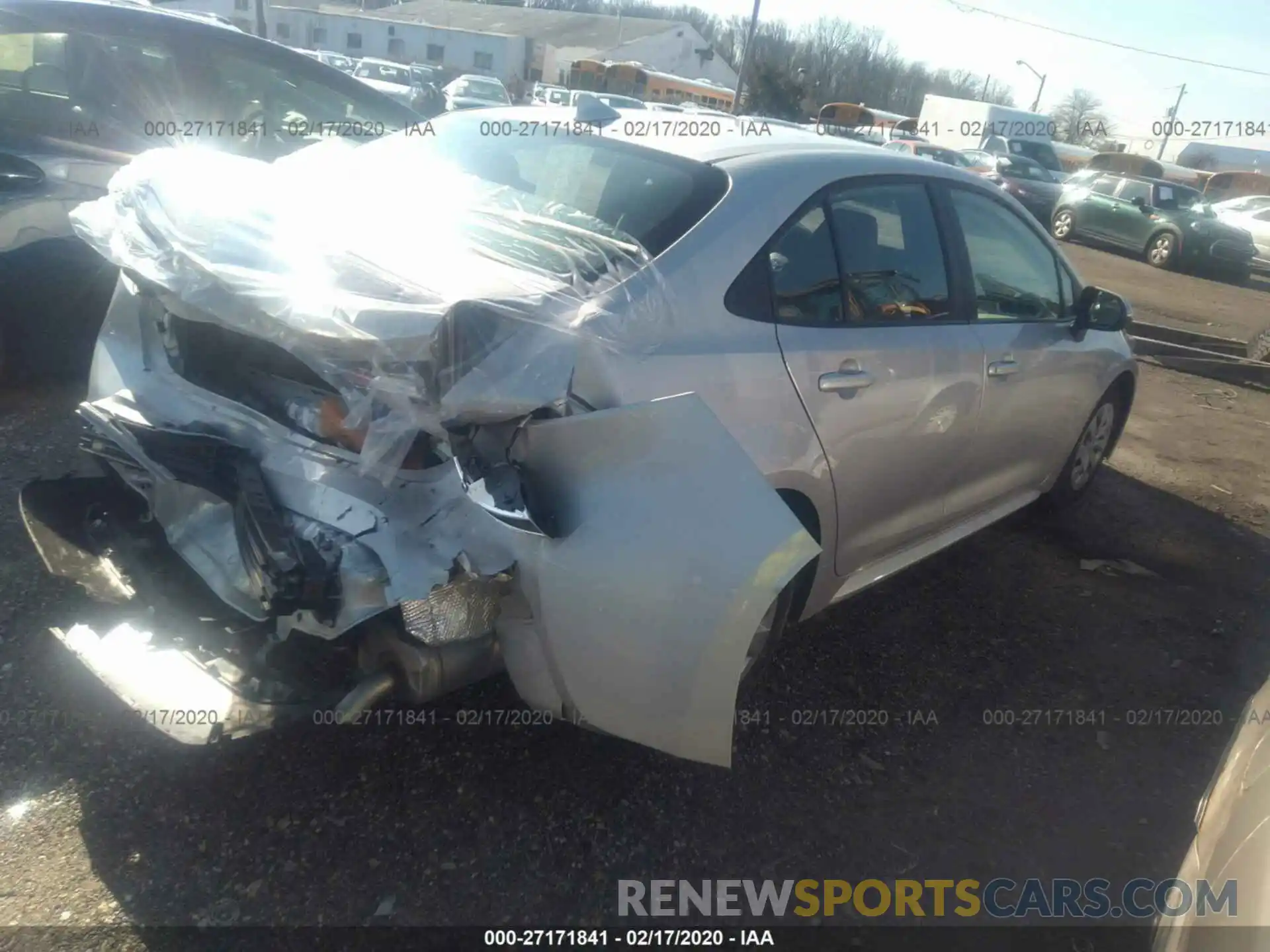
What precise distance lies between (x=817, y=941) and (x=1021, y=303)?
2.64 m

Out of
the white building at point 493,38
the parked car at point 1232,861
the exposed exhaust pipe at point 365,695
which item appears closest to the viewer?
the parked car at point 1232,861

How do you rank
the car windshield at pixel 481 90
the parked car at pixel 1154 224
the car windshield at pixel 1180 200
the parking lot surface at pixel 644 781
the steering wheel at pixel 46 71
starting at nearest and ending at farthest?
the parking lot surface at pixel 644 781, the steering wheel at pixel 46 71, the parked car at pixel 1154 224, the car windshield at pixel 1180 200, the car windshield at pixel 481 90

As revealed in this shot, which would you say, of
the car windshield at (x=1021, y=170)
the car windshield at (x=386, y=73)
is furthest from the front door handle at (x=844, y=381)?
the car windshield at (x=386, y=73)

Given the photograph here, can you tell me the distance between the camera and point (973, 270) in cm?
360

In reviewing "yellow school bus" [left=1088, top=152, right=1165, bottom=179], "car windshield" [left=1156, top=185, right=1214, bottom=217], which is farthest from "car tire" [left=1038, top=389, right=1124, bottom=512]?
"yellow school bus" [left=1088, top=152, right=1165, bottom=179]

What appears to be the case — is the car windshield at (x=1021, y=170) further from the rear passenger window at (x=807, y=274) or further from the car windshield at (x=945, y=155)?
the rear passenger window at (x=807, y=274)

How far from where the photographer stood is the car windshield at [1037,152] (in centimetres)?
2664

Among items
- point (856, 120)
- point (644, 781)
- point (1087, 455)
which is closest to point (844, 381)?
point (644, 781)

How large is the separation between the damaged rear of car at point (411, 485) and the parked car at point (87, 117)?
189cm

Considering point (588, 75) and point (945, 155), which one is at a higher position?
point (945, 155)

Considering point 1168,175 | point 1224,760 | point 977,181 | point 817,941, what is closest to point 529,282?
point 817,941

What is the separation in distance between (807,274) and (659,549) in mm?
1193

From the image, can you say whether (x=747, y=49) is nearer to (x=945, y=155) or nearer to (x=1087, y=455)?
(x=945, y=155)

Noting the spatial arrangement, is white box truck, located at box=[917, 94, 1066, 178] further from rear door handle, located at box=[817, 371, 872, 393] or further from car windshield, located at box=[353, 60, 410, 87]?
rear door handle, located at box=[817, 371, 872, 393]
